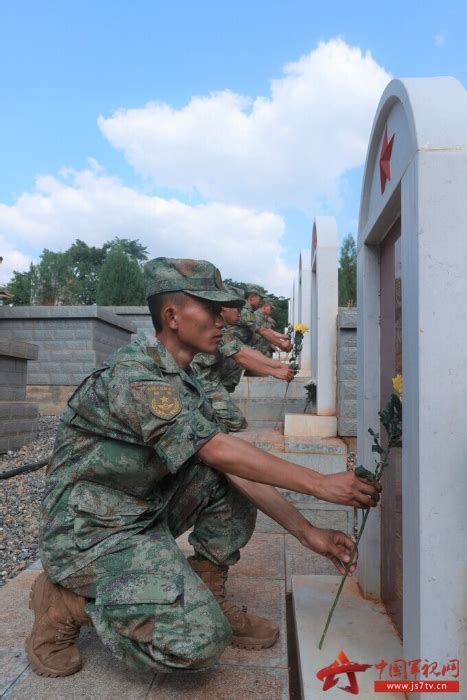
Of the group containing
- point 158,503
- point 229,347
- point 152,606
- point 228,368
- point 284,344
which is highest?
point 284,344

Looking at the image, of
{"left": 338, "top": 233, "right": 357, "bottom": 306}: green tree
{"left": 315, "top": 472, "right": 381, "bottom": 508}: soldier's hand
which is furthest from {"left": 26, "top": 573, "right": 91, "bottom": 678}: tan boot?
{"left": 338, "top": 233, "right": 357, "bottom": 306}: green tree

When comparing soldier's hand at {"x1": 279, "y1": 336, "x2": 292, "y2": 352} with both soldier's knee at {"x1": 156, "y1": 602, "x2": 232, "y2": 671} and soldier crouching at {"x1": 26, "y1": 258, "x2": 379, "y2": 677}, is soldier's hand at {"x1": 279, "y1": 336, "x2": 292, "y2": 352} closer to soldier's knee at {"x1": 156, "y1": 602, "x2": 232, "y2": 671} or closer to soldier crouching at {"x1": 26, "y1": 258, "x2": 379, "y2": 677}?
soldier crouching at {"x1": 26, "y1": 258, "x2": 379, "y2": 677}

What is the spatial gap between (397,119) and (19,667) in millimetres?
2183

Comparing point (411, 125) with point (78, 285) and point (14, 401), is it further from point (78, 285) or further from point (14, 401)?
point (78, 285)

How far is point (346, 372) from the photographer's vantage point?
5.77 m

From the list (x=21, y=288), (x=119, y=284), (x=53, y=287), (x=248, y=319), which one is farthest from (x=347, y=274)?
(x=248, y=319)

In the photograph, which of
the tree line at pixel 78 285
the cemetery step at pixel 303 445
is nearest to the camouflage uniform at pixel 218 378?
the cemetery step at pixel 303 445

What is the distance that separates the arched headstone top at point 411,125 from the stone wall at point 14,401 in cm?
554

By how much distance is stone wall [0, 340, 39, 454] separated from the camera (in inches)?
269

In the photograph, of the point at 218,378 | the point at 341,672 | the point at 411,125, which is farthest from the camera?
the point at 218,378

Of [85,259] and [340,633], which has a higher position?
[85,259]

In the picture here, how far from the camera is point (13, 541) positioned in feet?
13.4

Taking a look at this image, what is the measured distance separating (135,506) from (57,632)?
0.47 metres

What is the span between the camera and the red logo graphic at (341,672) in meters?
1.85
